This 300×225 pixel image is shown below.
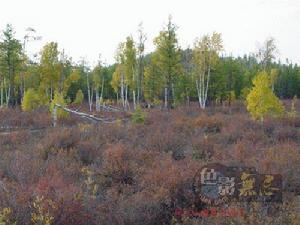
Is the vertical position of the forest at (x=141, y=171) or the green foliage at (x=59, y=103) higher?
the green foliage at (x=59, y=103)

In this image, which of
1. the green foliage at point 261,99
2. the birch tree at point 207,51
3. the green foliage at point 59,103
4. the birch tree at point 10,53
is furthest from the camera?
the birch tree at point 207,51

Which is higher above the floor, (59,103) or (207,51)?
(207,51)

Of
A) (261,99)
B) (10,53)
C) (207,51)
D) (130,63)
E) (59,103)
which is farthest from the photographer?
Result: (130,63)

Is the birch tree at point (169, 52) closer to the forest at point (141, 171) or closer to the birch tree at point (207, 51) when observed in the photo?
the birch tree at point (207, 51)

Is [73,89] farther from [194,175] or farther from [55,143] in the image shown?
[194,175]

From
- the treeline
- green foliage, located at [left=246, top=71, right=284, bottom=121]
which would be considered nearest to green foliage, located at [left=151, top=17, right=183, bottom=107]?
the treeline

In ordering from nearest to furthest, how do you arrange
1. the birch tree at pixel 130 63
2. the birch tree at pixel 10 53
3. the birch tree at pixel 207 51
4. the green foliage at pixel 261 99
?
the green foliage at pixel 261 99 < the birch tree at pixel 10 53 < the birch tree at pixel 207 51 < the birch tree at pixel 130 63

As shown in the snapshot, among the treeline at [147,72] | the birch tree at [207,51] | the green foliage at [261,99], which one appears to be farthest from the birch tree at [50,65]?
the green foliage at [261,99]

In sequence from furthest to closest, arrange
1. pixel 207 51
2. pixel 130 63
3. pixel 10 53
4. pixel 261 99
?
1. pixel 130 63
2. pixel 207 51
3. pixel 10 53
4. pixel 261 99

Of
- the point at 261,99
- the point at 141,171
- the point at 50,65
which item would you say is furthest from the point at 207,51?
the point at 141,171

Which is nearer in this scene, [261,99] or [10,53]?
[261,99]

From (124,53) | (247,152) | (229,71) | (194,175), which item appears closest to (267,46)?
(229,71)

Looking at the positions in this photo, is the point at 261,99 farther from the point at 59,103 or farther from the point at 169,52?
the point at 169,52

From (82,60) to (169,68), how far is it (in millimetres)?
25320
